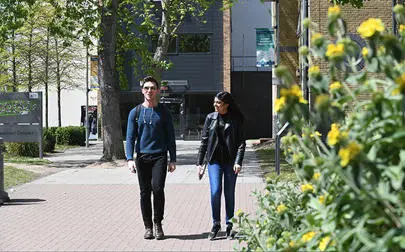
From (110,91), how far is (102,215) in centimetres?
1233

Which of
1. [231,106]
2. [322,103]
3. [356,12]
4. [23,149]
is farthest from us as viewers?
[23,149]

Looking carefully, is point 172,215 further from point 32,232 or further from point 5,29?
point 5,29

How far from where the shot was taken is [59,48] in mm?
38344

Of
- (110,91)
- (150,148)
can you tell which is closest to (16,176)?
(110,91)

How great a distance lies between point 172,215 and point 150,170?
2.14m

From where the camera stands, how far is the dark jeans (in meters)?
8.21

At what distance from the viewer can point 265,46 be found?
30.3m

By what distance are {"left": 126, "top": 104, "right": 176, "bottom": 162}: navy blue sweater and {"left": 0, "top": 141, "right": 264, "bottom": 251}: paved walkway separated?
1.08 metres

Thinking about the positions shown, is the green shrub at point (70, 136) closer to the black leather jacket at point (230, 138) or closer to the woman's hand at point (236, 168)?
the black leather jacket at point (230, 138)

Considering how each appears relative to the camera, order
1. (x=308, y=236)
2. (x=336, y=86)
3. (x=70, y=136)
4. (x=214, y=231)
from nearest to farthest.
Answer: (x=336, y=86) → (x=308, y=236) → (x=214, y=231) → (x=70, y=136)

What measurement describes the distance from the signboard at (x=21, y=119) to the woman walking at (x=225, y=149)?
54.7 ft


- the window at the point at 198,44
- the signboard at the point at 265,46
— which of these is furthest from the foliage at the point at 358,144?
the window at the point at 198,44

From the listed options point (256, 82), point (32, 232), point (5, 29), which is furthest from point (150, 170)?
point (256, 82)

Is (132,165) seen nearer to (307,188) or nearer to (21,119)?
(307,188)
